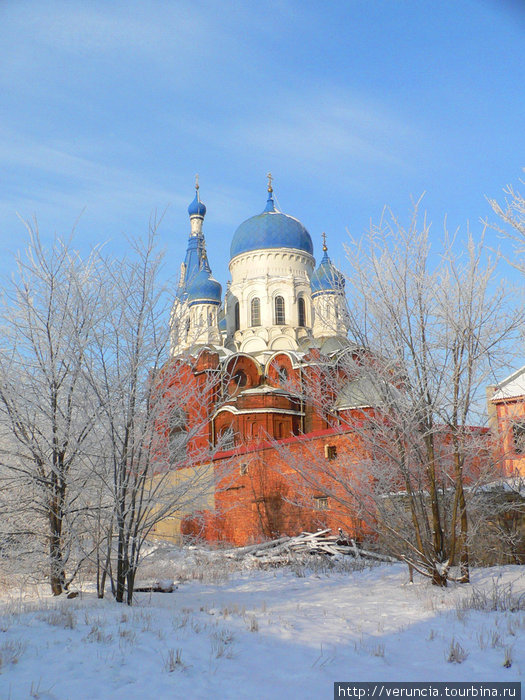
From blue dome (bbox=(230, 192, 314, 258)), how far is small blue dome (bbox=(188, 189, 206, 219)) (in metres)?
10.1

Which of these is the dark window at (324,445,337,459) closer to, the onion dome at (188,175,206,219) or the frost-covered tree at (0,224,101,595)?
the frost-covered tree at (0,224,101,595)

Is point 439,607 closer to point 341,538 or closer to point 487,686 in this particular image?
point 487,686

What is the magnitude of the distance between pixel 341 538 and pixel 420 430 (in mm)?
5535

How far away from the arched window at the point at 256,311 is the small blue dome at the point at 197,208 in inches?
515

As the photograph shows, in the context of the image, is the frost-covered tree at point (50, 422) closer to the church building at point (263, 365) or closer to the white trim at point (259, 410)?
the church building at point (263, 365)

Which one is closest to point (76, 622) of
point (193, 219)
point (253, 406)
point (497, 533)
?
point (497, 533)

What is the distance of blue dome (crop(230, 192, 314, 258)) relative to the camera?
1144 inches

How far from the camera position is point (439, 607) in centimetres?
686

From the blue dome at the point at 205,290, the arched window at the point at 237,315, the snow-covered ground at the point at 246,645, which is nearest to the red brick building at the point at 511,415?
the snow-covered ground at the point at 246,645

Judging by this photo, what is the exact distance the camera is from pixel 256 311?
94.7 feet

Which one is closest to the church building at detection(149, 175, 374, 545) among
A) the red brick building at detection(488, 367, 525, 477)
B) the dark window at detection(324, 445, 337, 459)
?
the dark window at detection(324, 445, 337, 459)

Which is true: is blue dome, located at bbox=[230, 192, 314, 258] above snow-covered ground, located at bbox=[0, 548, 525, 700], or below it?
above

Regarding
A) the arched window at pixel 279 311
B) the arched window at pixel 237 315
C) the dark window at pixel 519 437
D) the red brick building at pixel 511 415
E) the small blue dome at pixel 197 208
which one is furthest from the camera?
the small blue dome at pixel 197 208

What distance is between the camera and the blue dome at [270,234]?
2906 cm
